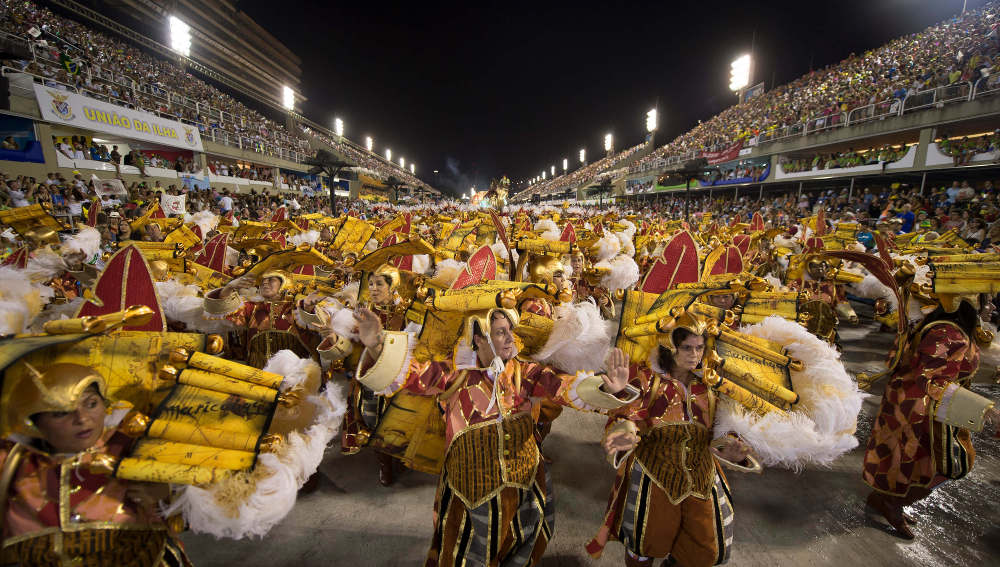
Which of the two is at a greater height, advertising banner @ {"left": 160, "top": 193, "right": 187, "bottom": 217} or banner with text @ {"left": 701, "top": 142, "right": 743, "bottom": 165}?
banner with text @ {"left": 701, "top": 142, "right": 743, "bottom": 165}

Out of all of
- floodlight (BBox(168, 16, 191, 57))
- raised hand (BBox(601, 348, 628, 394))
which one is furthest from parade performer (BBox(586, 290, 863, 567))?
floodlight (BBox(168, 16, 191, 57))

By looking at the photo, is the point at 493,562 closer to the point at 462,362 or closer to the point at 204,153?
the point at 462,362

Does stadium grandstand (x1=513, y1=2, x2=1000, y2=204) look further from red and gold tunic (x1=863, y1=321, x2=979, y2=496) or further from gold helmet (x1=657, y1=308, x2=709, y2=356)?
gold helmet (x1=657, y1=308, x2=709, y2=356)

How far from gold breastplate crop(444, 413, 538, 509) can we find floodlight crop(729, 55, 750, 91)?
160 feet

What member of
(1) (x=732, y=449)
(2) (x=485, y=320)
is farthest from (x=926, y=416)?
(2) (x=485, y=320)

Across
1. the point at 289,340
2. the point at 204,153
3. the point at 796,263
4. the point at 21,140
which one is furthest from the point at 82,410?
the point at 204,153

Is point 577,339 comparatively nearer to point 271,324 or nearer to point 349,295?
point 349,295

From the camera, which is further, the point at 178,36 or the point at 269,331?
the point at 178,36

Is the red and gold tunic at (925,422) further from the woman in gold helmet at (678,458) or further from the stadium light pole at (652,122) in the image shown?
the stadium light pole at (652,122)

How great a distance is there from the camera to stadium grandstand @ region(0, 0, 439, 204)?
11.2m

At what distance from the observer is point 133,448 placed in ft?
4.80

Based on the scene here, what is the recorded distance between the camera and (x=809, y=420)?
6.03ft

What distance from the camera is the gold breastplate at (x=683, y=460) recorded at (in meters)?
2.16

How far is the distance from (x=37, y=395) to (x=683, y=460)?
8.89 ft
